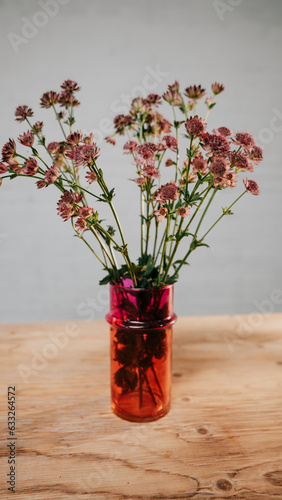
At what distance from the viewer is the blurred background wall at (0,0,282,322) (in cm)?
243

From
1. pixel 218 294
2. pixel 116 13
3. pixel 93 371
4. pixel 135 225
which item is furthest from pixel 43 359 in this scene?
pixel 116 13

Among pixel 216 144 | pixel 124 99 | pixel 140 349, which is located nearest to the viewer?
pixel 216 144

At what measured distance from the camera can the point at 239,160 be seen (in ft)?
1.92

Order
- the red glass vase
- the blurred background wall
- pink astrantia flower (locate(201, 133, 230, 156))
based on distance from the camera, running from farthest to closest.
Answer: the blurred background wall < the red glass vase < pink astrantia flower (locate(201, 133, 230, 156))

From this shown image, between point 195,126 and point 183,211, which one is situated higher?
point 195,126

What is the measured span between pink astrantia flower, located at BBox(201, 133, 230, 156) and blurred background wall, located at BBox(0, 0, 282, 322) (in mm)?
1936

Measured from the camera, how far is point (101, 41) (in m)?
2.45

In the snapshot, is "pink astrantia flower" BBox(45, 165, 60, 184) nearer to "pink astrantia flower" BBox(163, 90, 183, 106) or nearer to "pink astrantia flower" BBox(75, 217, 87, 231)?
"pink astrantia flower" BBox(75, 217, 87, 231)

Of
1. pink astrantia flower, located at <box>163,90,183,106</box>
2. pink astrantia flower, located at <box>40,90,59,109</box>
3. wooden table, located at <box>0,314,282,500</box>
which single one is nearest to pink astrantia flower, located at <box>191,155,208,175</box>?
pink astrantia flower, located at <box>163,90,183,106</box>

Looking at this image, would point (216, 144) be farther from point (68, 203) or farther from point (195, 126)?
point (68, 203)

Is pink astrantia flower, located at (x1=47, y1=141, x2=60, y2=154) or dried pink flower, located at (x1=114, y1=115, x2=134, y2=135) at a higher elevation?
dried pink flower, located at (x1=114, y1=115, x2=134, y2=135)

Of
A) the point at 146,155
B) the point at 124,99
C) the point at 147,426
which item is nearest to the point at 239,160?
the point at 146,155

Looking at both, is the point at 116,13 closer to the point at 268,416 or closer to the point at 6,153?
the point at 6,153

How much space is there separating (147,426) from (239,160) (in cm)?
45
